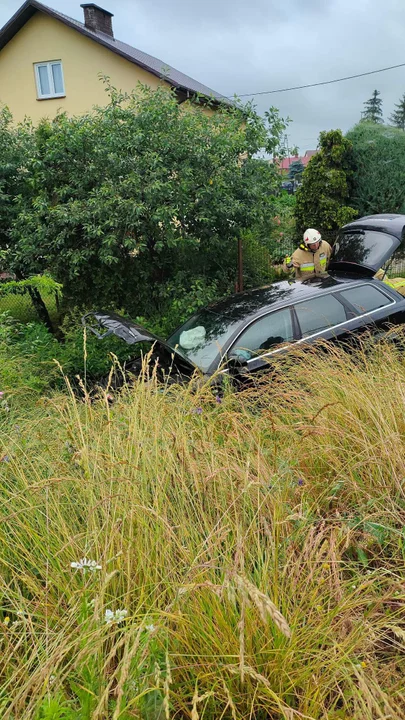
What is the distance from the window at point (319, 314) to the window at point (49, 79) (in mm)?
18459

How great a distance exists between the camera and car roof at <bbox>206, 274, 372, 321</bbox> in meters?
5.08

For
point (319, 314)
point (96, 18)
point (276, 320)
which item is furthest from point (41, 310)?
point (96, 18)

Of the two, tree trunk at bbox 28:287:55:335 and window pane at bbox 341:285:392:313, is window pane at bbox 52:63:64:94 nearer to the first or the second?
tree trunk at bbox 28:287:55:335

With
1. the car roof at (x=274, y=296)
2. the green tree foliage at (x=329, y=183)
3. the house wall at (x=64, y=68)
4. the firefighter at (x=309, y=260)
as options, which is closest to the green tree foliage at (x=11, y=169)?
the car roof at (x=274, y=296)

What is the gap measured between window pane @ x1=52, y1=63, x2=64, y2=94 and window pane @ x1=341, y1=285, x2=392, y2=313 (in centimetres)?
1860

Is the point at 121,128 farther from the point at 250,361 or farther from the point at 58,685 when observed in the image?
the point at 58,685

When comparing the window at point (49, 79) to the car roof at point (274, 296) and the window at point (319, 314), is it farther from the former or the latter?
the window at point (319, 314)

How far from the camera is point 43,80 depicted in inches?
774

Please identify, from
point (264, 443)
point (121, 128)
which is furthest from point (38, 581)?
point (121, 128)

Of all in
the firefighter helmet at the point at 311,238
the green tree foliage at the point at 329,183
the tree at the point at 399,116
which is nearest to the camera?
the firefighter helmet at the point at 311,238

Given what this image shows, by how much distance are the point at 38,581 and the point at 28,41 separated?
23.0 meters

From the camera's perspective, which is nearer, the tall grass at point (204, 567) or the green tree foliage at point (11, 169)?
the tall grass at point (204, 567)

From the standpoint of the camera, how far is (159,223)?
21.9 ft

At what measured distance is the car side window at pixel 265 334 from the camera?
4.69 m
